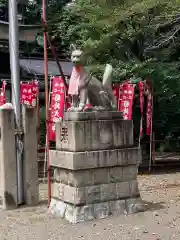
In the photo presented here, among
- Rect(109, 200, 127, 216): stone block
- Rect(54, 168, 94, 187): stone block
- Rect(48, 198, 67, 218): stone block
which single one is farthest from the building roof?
Rect(109, 200, 127, 216): stone block

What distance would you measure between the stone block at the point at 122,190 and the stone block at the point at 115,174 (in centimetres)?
9

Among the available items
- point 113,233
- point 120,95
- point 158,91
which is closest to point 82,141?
point 113,233

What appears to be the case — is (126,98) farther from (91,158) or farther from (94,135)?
(91,158)

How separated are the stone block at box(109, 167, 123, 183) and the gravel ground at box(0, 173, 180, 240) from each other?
67 cm

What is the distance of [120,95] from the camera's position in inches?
567

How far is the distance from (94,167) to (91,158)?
0.59 ft

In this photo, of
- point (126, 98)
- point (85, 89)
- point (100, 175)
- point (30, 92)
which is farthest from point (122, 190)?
point (126, 98)

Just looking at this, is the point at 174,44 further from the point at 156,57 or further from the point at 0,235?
the point at 0,235

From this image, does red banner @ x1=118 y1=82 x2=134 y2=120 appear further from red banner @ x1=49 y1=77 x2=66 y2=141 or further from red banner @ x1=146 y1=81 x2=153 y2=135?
red banner @ x1=49 y1=77 x2=66 y2=141

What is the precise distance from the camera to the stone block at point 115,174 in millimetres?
7957

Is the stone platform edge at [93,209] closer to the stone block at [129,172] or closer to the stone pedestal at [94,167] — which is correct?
the stone pedestal at [94,167]

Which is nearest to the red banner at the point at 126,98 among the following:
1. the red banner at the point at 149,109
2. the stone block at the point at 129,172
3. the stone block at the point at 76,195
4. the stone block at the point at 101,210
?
the red banner at the point at 149,109

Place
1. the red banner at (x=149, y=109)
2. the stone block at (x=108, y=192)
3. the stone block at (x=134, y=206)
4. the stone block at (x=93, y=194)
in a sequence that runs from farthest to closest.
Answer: the red banner at (x=149, y=109), the stone block at (x=134, y=206), the stone block at (x=108, y=192), the stone block at (x=93, y=194)

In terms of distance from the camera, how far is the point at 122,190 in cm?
806
